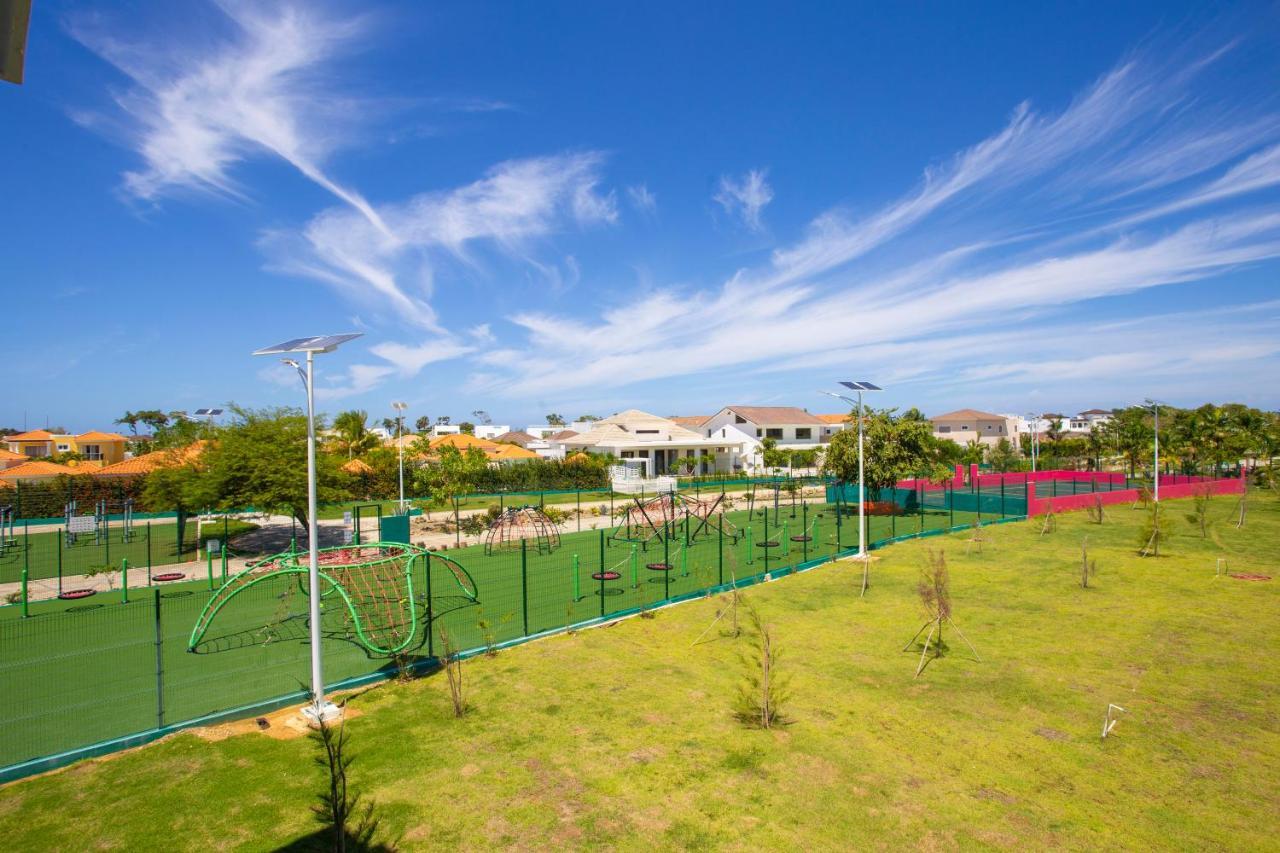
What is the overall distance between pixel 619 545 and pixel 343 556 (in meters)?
10.4

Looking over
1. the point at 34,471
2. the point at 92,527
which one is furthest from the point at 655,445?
the point at 34,471

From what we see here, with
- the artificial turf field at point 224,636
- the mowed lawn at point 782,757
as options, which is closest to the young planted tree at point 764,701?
the mowed lawn at point 782,757

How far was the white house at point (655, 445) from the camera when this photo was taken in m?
58.6

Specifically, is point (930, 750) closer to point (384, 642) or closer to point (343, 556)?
point (384, 642)

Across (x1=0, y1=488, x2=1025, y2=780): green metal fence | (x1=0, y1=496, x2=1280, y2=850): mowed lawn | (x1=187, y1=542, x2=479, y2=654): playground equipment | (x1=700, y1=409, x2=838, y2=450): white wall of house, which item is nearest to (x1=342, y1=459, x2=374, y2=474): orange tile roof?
(x1=0, y1=488, x2=1025, y2=780): green metal fence

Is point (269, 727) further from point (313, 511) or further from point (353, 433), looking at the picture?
point (353, 433)

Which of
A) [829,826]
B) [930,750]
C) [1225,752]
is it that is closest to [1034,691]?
[1225,752]

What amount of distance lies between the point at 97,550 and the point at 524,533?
16.7 m

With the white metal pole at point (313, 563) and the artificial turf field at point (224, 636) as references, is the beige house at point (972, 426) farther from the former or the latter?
the white metal pole at point (313, 563)

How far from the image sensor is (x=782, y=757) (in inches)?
330

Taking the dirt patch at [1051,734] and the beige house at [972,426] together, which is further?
the beige house at [972,426]

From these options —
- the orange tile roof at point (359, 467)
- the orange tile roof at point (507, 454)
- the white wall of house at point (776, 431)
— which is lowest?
the orange tile roof at point (359, 467)

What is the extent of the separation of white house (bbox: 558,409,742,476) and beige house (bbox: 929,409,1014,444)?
42.6 metres

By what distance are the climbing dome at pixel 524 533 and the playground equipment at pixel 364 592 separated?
3111 mm
